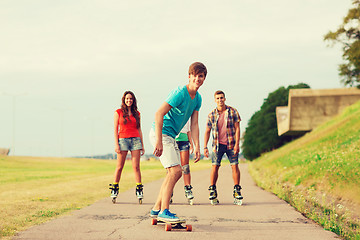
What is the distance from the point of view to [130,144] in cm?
872

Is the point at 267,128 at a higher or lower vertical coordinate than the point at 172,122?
higher

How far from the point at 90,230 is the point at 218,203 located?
371cm

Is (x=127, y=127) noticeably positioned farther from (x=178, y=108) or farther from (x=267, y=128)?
(x=267, y=128)

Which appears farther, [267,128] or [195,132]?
[267,128]

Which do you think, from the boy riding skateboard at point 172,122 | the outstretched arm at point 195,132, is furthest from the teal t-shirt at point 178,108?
the outstretched arm at point 195,132

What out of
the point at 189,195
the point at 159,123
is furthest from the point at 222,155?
the point at 159,123

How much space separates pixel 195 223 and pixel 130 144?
3.04 meters

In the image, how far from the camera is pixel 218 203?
28.5 feet

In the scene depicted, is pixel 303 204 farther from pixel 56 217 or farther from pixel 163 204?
pixel 56 217

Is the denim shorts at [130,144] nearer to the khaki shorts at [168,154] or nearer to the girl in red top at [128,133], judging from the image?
the girl in red top at [128,133]

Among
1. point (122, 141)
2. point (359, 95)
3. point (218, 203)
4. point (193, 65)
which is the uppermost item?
point (359, 95)

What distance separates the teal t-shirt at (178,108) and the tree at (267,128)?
4868 centimetres

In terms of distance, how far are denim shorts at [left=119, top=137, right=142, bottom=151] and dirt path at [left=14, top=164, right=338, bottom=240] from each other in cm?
113

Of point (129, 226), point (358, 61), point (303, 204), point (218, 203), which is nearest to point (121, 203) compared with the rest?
point (218, 203)
